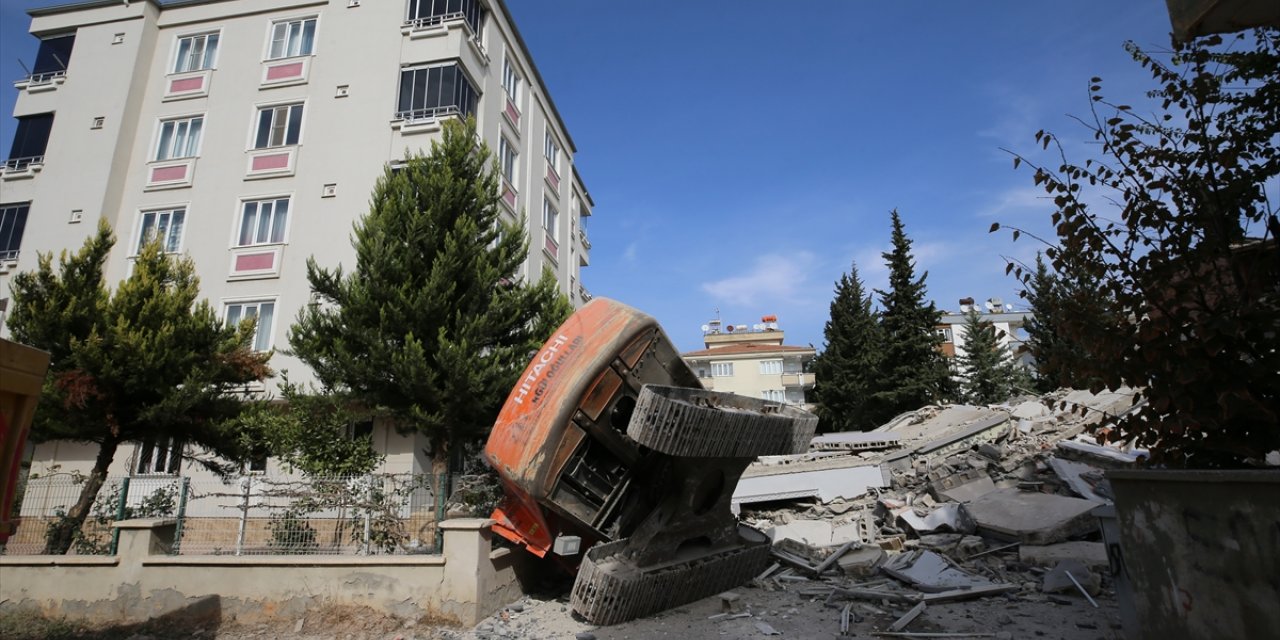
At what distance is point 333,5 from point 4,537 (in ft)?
66.0

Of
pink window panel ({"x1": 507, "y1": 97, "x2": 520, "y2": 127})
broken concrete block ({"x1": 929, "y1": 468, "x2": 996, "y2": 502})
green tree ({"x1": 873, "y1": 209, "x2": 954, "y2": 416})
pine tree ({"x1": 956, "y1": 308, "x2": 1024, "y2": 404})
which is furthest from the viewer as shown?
pine tree ({"x1": 956, "y1": 308, "x2": 1024, "y2": 404})

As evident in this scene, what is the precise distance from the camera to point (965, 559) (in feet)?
26.6

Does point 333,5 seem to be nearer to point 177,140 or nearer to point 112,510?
point 177,140

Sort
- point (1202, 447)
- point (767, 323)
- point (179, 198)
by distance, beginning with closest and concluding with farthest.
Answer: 1. point (1202, 447)
2. point (179, 198)
3. point (767, 323)

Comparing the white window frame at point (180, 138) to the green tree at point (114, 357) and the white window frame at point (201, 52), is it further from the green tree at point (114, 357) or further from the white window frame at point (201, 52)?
the green tree at point (114, 357)

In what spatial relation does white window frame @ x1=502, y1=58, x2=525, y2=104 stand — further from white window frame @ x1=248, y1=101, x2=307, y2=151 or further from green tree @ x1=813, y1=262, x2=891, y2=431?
green tree @ x1=813, y1=262, x2=891, y2=431

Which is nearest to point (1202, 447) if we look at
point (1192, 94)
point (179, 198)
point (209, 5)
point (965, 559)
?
point (1192, 94)

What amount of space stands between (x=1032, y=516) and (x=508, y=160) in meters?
17.0

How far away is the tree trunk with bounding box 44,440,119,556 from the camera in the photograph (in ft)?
29.0

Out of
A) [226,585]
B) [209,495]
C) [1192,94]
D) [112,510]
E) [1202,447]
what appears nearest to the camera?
[1202,447]

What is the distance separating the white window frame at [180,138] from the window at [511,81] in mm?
9043

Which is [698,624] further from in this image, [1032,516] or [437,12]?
[437,12]

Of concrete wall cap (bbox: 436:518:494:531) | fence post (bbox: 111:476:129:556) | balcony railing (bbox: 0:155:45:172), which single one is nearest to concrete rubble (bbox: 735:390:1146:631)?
concrete wall cap (bbox: 436:518:494:531)

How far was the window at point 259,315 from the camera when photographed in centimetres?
1606
